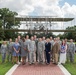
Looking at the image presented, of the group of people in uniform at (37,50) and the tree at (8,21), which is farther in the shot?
the tree at (8,21)

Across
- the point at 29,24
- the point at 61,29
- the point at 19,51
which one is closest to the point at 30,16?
the point at 29,24

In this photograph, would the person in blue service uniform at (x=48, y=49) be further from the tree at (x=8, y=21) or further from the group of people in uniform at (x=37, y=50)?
the tree at (x=8, y=21)

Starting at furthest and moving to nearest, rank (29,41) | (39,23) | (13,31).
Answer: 1. (13,31)
2. (39,23)
3. (29,41)

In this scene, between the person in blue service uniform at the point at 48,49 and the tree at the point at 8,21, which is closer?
the person in blue service uniform at the point at 48,49

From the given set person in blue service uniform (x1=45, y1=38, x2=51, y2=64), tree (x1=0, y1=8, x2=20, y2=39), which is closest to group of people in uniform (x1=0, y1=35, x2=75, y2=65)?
person in blue service uniform (x1=45, y1=38, x2=51, y2=64)

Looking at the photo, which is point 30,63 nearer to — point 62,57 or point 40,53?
point 40,53

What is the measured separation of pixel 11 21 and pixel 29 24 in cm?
755

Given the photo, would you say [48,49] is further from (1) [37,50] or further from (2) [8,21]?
(2) [8,21]

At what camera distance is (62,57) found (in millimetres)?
20016

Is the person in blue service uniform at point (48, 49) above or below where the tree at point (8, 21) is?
below

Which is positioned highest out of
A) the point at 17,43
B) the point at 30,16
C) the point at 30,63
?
the point at 30,16

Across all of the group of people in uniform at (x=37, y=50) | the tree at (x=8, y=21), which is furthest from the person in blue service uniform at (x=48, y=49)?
the tree at (x=8, y=21)

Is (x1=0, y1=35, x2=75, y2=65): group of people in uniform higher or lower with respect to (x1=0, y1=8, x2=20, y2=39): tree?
lower

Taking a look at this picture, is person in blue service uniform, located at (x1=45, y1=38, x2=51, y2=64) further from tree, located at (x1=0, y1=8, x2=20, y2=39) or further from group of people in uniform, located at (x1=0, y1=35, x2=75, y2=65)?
tree, located at (x1=0, y1=8, x2=20, y2=39)
